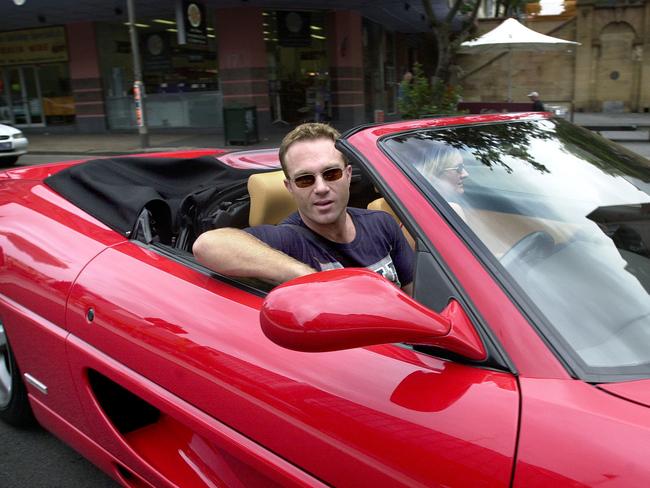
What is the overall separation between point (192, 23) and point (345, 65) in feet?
18.5

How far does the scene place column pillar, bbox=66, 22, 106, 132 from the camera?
1998cm

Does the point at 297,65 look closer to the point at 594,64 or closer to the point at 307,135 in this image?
the point at 594,64

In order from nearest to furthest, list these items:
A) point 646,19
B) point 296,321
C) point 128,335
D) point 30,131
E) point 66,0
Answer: point 296,321, point 128,335, point 66,0, point 30,131, point 646,19

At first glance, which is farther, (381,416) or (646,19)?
(646,19)

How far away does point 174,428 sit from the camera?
177 cm

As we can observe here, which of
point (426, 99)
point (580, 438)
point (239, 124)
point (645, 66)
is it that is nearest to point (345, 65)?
point (239, 124)

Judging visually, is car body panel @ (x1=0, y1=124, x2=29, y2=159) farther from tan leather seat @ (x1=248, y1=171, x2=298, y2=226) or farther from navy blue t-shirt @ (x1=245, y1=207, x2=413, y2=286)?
navy blue t-shirt @ (x1=245, y1=207, x2=413, y2=286)

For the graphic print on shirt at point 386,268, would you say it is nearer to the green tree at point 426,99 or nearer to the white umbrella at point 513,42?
the green tree at point 426,99

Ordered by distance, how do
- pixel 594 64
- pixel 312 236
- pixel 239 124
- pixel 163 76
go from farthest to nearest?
1. pixel 594 64
2. pixel 163 76
3. pixel 239 124
4. pixel 312 236

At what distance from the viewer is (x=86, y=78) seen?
20.3 metres

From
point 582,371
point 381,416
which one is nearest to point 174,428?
point 381,416

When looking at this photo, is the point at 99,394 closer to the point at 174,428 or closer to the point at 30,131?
the point at 174,428

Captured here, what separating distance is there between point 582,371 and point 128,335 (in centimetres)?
123

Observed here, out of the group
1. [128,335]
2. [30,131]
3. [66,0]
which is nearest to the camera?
[128,335]
